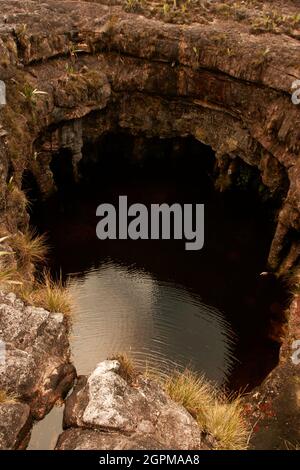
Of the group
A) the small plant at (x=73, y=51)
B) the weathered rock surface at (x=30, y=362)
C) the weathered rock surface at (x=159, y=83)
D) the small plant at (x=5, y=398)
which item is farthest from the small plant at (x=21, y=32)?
the small plant at (x=5, y=398)

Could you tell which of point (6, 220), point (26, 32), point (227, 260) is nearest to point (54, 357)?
point (6, 220)

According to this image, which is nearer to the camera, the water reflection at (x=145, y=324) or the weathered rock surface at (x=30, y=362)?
the weathered rock surface at (x=30, y=362)

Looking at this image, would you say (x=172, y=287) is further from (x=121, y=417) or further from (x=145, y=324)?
(x=121, y=417)

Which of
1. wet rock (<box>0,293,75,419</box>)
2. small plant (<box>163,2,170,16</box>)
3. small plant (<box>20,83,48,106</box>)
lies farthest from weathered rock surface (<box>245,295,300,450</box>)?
small plant (<box>163,2,170,16</box>)

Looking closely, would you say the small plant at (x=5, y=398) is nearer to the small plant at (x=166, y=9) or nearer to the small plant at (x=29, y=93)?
the small plant at (x=29, y=93)

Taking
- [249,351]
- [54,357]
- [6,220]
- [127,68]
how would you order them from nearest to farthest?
[54,357]
[6,220]
[249,351]
[127,68]
